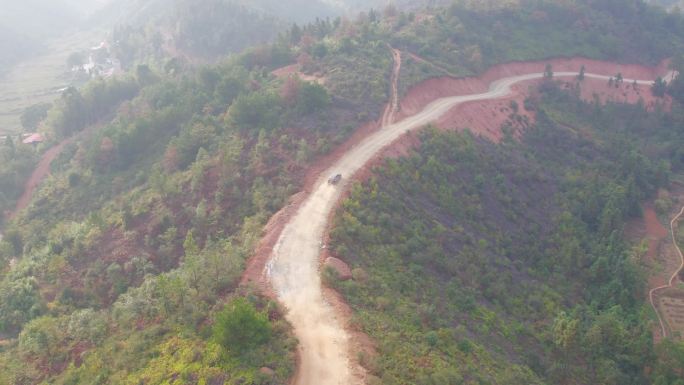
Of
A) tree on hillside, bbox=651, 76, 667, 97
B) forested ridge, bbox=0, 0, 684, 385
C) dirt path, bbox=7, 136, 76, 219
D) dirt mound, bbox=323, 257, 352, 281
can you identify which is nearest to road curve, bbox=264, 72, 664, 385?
dirt mound, bbox=323, 257, 352, 281

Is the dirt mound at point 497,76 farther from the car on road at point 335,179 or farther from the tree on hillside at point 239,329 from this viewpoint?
the tree on hillside at point 239,329

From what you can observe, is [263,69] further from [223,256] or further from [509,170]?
[223,256]

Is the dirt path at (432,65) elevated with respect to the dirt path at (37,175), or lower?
elevated

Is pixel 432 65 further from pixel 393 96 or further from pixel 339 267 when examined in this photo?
pixel 339 267

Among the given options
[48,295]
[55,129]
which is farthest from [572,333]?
[55,129]

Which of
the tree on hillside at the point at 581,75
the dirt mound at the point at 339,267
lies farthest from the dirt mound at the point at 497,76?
the dirt mound at the point at 339,267
